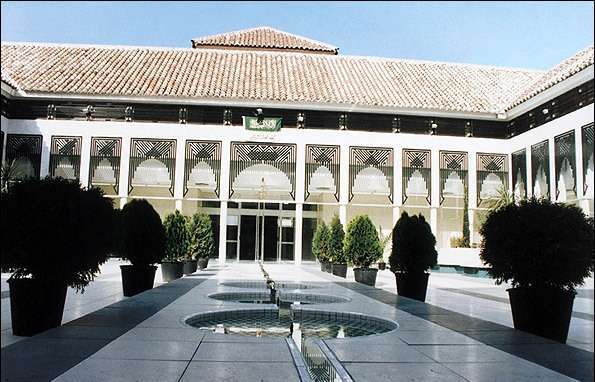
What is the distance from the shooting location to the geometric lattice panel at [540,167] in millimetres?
24172

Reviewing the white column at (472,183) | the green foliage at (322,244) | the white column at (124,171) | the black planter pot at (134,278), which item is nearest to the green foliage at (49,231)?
the black planter pot at (134,278)

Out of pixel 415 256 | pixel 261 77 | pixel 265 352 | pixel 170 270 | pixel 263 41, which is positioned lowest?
pixel 265 352

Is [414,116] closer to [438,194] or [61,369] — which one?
[438,194]

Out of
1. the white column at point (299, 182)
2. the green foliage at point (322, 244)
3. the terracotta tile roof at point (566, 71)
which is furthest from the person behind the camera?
the white column at point (299, 182)

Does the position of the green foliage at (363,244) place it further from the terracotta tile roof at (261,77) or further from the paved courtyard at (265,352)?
the terracotta tile roof at (261,77)

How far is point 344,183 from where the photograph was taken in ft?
A: 89.0

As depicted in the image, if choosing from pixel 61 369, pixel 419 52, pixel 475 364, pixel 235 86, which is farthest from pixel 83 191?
pixel 235 86

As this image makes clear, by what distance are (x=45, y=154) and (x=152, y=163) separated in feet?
17.0

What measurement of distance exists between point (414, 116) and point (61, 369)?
25.5 metres

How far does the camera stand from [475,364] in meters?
4.52

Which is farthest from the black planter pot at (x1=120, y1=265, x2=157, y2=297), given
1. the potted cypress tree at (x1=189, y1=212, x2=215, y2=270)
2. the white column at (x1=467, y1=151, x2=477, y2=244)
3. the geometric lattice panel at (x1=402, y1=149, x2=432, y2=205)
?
the white column at (x1=467, y1=151, x2=477, y2=244)

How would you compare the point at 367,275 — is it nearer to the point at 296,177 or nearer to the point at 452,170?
the point at 296,177

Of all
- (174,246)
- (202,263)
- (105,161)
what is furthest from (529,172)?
(105,161)

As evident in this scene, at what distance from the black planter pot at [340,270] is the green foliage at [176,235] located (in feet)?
16.3
